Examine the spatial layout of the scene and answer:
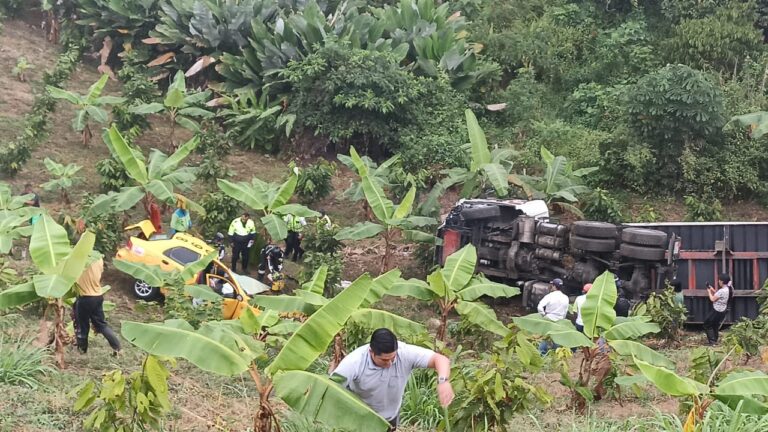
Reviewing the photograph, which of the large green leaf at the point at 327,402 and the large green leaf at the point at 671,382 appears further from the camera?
the large green leaf at the point at 671,382

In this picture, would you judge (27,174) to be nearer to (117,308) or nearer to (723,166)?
(117,308)

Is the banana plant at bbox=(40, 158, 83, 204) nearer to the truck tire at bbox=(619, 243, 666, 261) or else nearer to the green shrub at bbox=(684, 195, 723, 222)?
the truck tire at bbox=(619, 243, 666, 261)

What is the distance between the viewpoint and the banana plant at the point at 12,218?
11211 mm

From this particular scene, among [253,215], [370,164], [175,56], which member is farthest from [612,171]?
[175,56]

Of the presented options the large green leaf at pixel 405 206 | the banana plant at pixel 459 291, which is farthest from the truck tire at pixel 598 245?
the banana plant at pixel 459 291

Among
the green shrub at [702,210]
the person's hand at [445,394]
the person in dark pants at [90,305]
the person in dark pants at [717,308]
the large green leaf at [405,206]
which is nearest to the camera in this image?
the person's hand at [445,394]

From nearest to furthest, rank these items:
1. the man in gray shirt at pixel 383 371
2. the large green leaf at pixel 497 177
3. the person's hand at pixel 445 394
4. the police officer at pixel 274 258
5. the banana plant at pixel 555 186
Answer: the person's hand at pixel 445 394 < the man in gray shirt at pixel 383 371 < the police officer at pixel 274 258 < the large green leaf at pixel 497 177 < the banana plant at pixel 555 186

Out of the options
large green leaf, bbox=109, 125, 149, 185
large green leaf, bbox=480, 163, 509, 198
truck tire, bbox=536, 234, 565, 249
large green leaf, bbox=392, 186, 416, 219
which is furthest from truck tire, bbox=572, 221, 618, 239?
large green leaf, bbox=109, 125, 149, 185

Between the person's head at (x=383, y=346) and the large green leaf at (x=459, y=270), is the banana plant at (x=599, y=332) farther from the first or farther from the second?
the person's head at (x=383, y=346)

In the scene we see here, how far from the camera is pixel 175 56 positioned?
76.6 feet

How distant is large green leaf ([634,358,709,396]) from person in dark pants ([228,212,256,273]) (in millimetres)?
9706

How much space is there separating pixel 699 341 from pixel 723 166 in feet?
19.6

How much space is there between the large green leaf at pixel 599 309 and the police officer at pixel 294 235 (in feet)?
26.6

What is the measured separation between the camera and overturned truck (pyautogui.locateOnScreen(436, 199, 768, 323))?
42.0 feet
